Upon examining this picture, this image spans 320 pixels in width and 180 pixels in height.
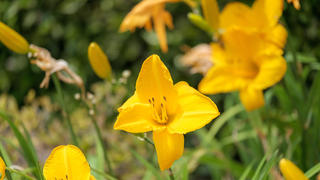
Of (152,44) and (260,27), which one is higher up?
(260,27)

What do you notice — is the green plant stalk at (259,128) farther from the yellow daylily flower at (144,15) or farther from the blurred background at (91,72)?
the yellow daylily flower at (144,15)

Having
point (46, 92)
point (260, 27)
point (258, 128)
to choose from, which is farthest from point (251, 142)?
point (46, 92)

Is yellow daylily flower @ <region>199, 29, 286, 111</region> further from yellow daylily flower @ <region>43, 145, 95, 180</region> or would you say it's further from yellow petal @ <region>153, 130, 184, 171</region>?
yellow daylily flower @ <region>43, 145, 95, 180</region>

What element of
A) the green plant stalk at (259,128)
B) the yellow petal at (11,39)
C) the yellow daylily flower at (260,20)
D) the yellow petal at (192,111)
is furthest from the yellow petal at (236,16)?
the yellow petal at (11,39)

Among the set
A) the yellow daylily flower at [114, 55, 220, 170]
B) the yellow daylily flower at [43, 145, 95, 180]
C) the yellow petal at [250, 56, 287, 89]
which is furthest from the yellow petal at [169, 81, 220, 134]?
the yellow petal at [250, 56, 287, 89]

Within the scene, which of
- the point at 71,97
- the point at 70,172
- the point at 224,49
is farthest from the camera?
the point at 71,97

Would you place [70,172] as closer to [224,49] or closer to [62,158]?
[62,158]

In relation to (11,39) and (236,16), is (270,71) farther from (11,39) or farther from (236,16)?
(11,39)
